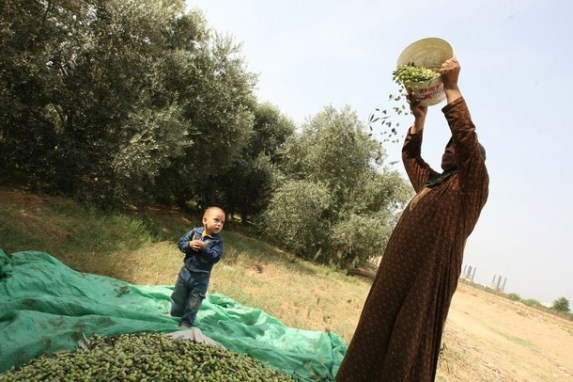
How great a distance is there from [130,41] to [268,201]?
356 inches

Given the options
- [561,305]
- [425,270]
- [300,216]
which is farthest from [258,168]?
[561,305]

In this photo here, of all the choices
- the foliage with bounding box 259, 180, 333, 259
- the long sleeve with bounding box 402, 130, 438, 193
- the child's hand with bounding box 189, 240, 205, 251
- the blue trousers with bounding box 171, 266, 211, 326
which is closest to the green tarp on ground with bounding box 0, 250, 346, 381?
the blue trousers with bounding box 171, 266, 211, 326

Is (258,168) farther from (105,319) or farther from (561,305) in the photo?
(561,305)

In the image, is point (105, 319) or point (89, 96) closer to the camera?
point (105, 319)

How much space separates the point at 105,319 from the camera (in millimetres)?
3746

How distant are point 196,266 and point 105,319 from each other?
48.6 inches

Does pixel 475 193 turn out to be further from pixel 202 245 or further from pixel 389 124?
pixel 202 245

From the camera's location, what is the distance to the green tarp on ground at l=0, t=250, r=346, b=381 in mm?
3322

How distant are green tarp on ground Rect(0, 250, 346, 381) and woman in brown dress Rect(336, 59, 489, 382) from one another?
1.87 m

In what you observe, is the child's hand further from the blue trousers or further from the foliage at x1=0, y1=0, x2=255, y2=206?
the foliage at x1=0, y1=0, x2=255, y2=206

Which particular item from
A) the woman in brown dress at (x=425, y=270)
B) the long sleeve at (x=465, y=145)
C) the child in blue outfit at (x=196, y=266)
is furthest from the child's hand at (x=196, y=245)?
the long sleeve at (x=465, y=145)

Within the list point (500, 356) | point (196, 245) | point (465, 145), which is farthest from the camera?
point (500, 356)

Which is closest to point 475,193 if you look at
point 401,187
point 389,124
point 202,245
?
point 389,124

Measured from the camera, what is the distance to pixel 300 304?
27.1 feet
